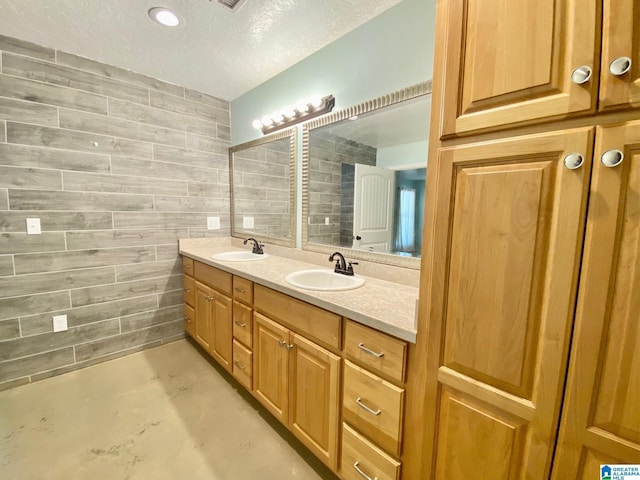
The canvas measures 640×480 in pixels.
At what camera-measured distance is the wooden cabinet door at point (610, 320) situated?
565mm

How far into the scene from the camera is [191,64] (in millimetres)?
2051

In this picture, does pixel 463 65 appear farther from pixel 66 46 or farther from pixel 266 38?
pixel 66 46

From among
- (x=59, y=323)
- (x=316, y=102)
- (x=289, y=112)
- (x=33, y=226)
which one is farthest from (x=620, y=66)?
(x=59, y=323)

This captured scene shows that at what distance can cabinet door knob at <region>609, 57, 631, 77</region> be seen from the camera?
547 millimetres

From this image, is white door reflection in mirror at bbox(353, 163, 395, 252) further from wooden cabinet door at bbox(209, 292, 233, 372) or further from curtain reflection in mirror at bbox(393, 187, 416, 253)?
wooden cabinet door at bbox(209, 292, 233, 372)

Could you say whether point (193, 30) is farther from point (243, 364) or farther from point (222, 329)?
point (243, 364)

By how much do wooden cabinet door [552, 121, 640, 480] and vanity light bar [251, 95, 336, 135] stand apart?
1.52m

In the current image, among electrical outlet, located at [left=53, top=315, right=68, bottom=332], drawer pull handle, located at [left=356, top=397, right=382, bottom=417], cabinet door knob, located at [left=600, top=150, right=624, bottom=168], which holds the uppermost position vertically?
cabinet door knob, located at [left=600, top=150, right=624, bottom=168]

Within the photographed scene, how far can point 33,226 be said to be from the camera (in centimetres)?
190

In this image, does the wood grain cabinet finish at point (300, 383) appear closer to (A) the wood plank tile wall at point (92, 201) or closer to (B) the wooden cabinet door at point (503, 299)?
(B) the wooden cabinet door at point (503, 299)

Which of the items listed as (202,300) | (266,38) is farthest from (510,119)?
(202,300)

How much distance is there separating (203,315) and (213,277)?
1.36 ft

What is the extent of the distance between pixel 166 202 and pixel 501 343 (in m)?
2.62

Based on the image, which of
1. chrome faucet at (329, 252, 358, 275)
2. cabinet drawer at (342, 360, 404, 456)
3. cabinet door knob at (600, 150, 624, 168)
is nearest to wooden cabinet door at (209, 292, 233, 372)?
chrome faucet at (329, 252, 358, 275)
